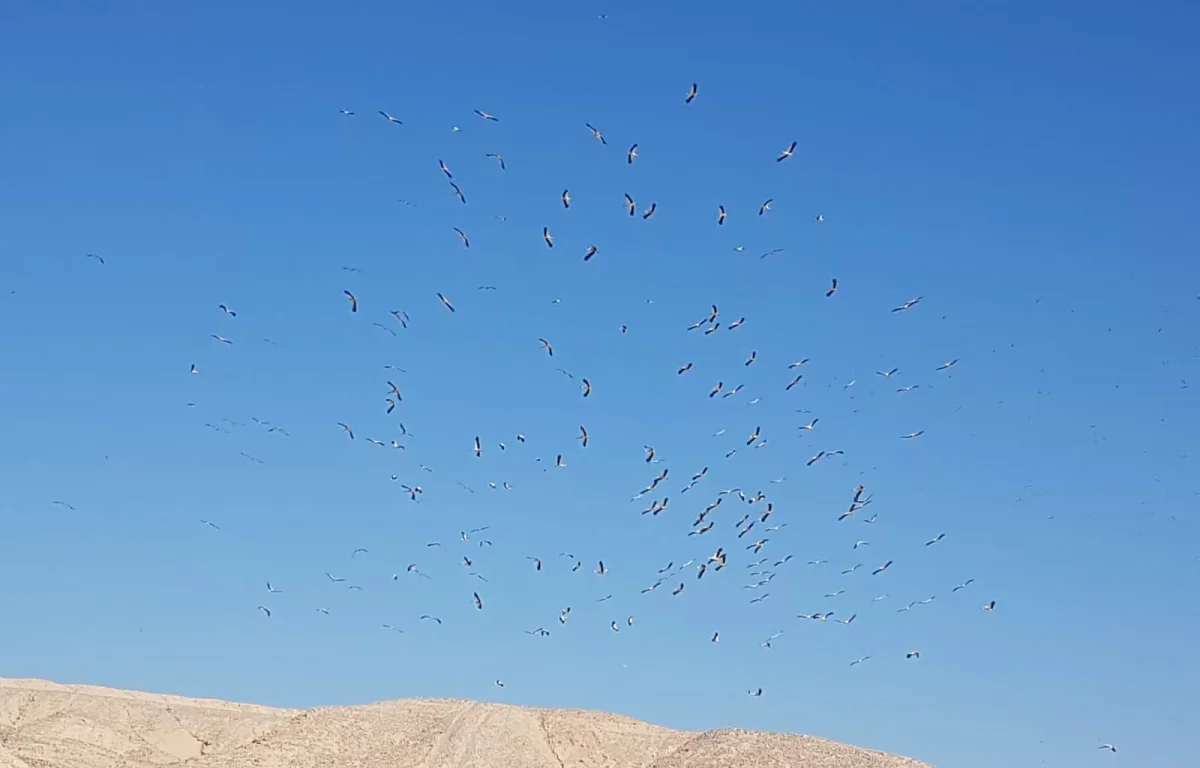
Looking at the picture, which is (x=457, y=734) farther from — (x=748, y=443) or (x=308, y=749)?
(x=748, y=443)

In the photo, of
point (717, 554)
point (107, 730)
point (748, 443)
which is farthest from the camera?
point (107, 730)

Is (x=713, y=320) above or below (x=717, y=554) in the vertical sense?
above

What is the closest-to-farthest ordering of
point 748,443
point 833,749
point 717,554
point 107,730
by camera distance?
point 748,443, point 717,554, point 833,749, point 107,730

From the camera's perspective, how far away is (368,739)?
89.1 m

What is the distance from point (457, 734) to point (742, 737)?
19373mm

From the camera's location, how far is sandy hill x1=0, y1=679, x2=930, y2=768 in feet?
280

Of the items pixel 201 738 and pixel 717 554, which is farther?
pixel 201 738

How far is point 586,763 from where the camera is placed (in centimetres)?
8888

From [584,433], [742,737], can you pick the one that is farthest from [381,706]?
[584,433]

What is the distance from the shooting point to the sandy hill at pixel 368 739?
85.4 m

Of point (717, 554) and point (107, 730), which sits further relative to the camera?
point (107, 730)

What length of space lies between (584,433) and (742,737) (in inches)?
1968

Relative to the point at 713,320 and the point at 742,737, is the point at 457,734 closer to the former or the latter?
the point at 742,737

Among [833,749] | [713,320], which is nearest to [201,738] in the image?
[833,749]
